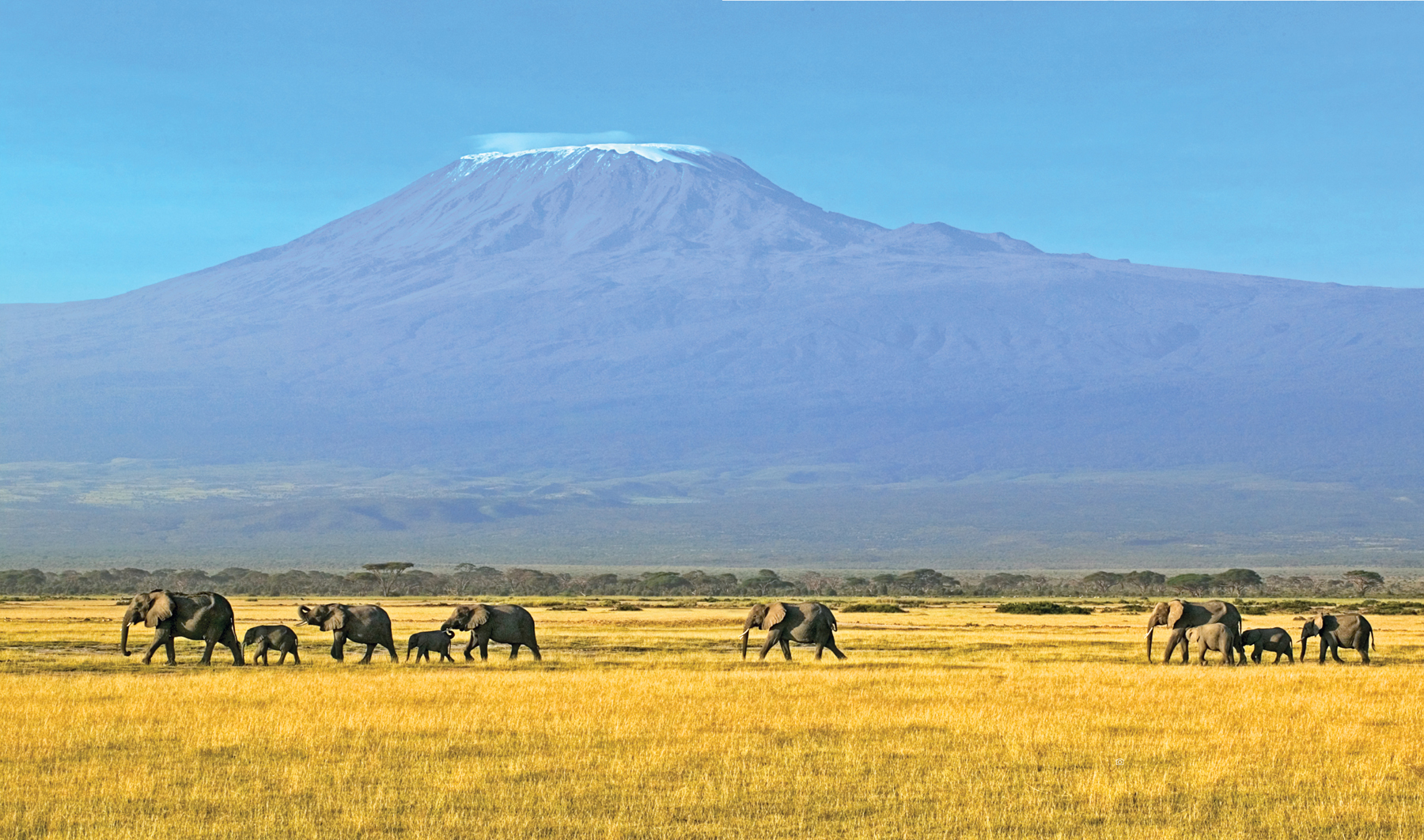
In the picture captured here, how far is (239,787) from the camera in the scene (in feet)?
55.4

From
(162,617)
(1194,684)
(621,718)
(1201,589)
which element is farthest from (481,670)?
(1201,589)

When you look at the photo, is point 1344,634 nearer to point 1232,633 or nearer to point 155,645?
point 1232,633

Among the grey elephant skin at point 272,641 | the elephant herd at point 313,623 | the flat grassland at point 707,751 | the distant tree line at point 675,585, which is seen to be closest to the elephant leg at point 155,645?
the elephant herd at point 313,623

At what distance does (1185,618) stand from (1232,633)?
129cm

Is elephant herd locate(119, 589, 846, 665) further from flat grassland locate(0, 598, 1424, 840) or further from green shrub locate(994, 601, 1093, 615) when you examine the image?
green shrub locate(994, 601, 1093, 615)

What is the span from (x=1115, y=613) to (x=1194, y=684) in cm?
4194

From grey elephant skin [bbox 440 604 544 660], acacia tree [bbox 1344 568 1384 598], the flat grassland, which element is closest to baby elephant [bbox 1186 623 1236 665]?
the flat grassland

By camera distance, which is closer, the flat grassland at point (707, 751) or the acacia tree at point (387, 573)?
the flat grassland at point (707, 751)

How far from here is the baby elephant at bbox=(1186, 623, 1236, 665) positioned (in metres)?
35.0

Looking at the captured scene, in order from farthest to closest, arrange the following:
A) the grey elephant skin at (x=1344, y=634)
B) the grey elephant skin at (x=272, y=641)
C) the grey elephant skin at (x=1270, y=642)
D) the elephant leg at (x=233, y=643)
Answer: the grey elephant skin at (x=1270, y=642) → the grey elephant skin at (x=1344, y=634) → the grey elephant skin at (x=272, y=641) → the elephant leg at (x=233, y=643)

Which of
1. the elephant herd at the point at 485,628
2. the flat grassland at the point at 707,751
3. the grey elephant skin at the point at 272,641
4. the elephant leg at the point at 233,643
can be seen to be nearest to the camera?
the flat grassland at the point at 707,751

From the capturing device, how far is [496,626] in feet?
116

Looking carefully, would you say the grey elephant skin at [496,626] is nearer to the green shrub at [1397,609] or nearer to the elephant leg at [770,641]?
the elephant leg at [770,641]

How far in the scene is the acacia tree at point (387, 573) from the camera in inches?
4134
